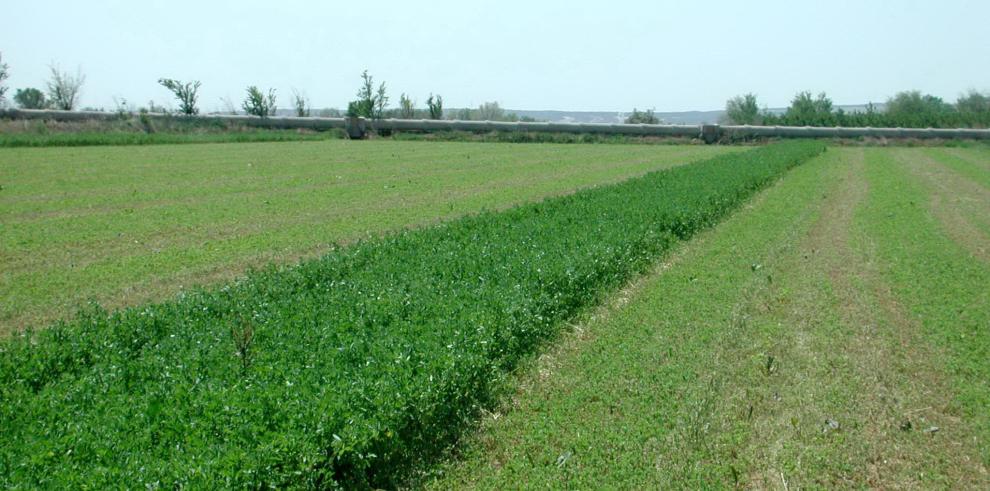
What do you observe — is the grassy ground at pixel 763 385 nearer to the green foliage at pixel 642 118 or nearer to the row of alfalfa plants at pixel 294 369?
the row of alfalfa plants at pixel 294 369

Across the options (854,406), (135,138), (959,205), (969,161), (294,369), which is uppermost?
(135,138)

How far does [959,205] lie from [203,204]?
18489 millimetres

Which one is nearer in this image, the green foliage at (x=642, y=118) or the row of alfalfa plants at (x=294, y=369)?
the row of alfalfa plants at (x=294, y=369)

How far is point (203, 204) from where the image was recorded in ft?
58.4

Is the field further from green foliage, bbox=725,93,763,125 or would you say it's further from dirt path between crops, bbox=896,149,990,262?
green foliage, bbox=725,93,763,125

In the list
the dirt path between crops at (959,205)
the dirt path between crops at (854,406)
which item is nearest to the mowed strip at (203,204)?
the dirt path between crops at (854,406)

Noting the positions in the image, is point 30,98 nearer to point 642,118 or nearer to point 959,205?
point 642,118

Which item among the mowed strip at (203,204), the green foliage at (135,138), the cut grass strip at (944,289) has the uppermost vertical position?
the green foliage at (135,138)

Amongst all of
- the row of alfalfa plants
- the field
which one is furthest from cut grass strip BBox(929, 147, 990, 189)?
the row of alfalfa plants

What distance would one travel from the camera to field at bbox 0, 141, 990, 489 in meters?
4.55

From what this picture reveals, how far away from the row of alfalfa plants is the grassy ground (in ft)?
1.41

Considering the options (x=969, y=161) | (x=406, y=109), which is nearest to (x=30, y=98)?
(x=406, y=109)

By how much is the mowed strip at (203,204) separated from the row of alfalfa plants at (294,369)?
2190mm

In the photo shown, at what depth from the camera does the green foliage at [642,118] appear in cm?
6751
